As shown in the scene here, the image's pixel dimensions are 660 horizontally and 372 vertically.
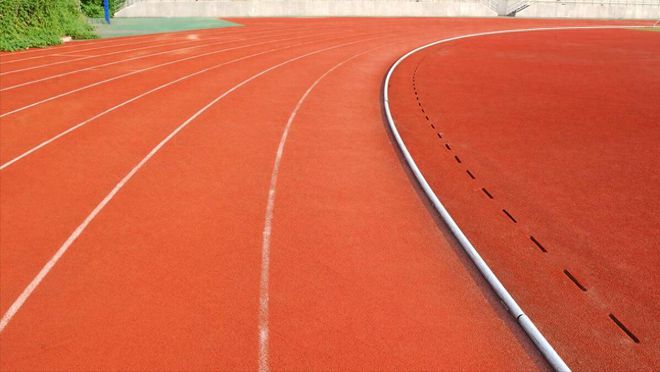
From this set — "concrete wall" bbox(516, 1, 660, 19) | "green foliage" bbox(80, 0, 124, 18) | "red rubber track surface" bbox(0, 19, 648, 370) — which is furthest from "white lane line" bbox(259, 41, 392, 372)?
"concrete wall" bbox(516, 1, 660, 19)

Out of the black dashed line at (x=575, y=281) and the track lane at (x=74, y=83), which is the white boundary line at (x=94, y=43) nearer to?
the track lane at (x=74, y=83)

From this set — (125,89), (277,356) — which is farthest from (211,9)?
(277,356)

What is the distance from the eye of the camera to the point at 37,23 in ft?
63.8

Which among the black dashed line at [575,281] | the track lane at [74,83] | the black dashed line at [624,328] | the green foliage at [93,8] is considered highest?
the green foliage at [93,8]

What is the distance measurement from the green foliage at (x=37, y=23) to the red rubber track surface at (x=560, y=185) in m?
14.1

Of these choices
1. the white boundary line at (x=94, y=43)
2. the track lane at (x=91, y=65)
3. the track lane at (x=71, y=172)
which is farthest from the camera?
the white boundary line at (x=94, y=43)

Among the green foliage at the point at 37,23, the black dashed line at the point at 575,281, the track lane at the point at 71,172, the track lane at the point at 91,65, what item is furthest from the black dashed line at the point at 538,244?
the green foliage at the point at 37,23

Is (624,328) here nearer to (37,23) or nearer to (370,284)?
(370,284)

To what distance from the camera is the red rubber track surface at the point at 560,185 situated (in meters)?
4.11

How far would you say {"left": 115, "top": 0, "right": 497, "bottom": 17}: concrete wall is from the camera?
3512 centimetres

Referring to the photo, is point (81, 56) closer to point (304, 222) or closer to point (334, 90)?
point (334, 90)

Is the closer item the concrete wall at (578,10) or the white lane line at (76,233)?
the white lane line at (76,233)

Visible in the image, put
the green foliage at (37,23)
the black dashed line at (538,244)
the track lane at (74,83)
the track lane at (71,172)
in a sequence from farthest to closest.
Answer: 1. the green foliage at (37,23)
2. the track lane at (74,83)
3. the track lane at (71,172)
4. the black dashed line at (538,244)

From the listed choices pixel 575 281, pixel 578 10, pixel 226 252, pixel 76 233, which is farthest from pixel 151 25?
pixel 578 10
